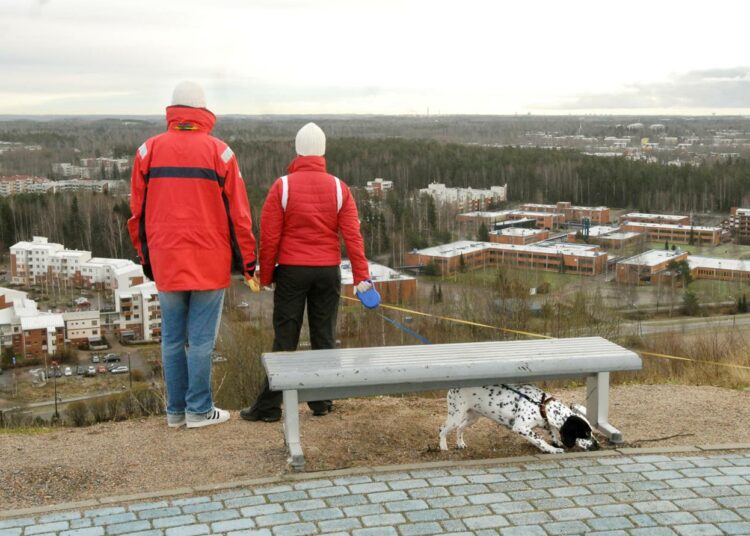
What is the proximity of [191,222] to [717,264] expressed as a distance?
34377 millimetres

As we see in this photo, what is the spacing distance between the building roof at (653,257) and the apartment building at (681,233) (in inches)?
175

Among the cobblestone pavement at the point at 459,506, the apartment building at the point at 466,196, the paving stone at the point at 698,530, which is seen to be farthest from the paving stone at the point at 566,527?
the apartment building at the point at 466,196

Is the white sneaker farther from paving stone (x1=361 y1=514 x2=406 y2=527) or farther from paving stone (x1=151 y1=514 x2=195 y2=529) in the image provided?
paving stone (x1=361 y1=514 x2=406 y2=527)

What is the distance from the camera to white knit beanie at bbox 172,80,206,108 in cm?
366

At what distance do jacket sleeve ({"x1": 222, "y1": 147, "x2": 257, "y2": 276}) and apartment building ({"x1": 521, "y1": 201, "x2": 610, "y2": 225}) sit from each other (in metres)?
47.9

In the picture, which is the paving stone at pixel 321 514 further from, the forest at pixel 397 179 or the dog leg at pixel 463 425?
the forest at pixel 397 179

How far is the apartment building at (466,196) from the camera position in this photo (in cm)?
5329

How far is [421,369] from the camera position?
3.35 metres

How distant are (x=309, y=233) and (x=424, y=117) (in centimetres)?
13517

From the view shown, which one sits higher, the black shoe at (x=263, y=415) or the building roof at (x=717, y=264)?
the black shoe at (x=263, y=415)

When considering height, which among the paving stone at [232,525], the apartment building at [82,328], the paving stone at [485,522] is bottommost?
the apartment building at [82,328]

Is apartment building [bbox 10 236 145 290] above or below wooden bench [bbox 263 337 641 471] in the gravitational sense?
below

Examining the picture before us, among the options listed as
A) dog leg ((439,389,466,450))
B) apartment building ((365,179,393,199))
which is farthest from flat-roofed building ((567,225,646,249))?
dog leg ((439,389,466,450))

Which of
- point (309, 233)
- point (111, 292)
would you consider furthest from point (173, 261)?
point (111, 292)
